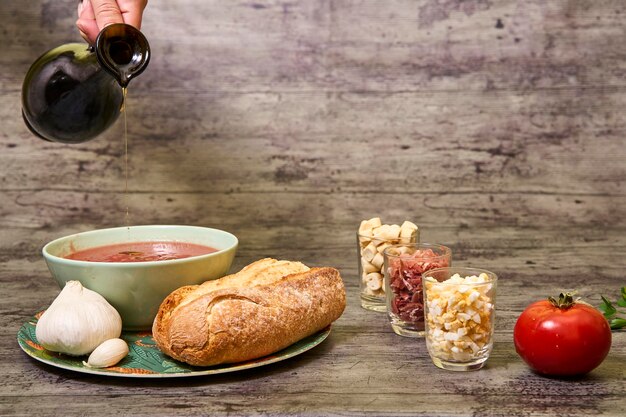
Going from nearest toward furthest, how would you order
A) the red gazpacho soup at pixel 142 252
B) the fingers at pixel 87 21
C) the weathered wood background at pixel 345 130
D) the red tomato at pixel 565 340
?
1. the red tomato at pixel 565 340
2. the red gazpacho soup at pixel 142 252
3. the fingers at pixel 87 21
4. the weathered wood background at pixel 345 130

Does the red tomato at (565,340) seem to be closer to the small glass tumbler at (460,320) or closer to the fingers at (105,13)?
the small glass tumbler at (460,320)

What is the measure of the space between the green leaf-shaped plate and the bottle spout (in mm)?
469

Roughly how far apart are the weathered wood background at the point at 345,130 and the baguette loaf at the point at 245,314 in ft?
2.92

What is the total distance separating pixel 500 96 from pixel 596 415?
142 cm

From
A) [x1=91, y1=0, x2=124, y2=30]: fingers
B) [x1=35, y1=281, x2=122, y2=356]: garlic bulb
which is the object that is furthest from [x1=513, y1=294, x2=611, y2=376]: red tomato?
[x1=91, y1=0, x2=124, y2=30]: fingers

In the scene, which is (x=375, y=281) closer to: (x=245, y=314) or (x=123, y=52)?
(x=245, y=314)

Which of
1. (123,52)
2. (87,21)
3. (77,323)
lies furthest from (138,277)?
(87,21)

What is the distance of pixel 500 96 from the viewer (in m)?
2.46

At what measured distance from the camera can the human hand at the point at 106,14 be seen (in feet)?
5.30

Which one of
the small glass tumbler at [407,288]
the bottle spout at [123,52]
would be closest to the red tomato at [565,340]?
the small glass tumbler at [407,288]

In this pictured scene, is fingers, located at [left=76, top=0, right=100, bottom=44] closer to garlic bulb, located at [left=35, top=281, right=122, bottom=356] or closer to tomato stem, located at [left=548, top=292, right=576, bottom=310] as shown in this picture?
garlic bulb, located at [left=35, top=281, right=122, bottom=356]

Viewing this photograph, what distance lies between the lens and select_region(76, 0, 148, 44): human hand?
162 cm

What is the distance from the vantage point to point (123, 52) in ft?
5.12

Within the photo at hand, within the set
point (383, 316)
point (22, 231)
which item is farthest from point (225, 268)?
point (22, 231)
